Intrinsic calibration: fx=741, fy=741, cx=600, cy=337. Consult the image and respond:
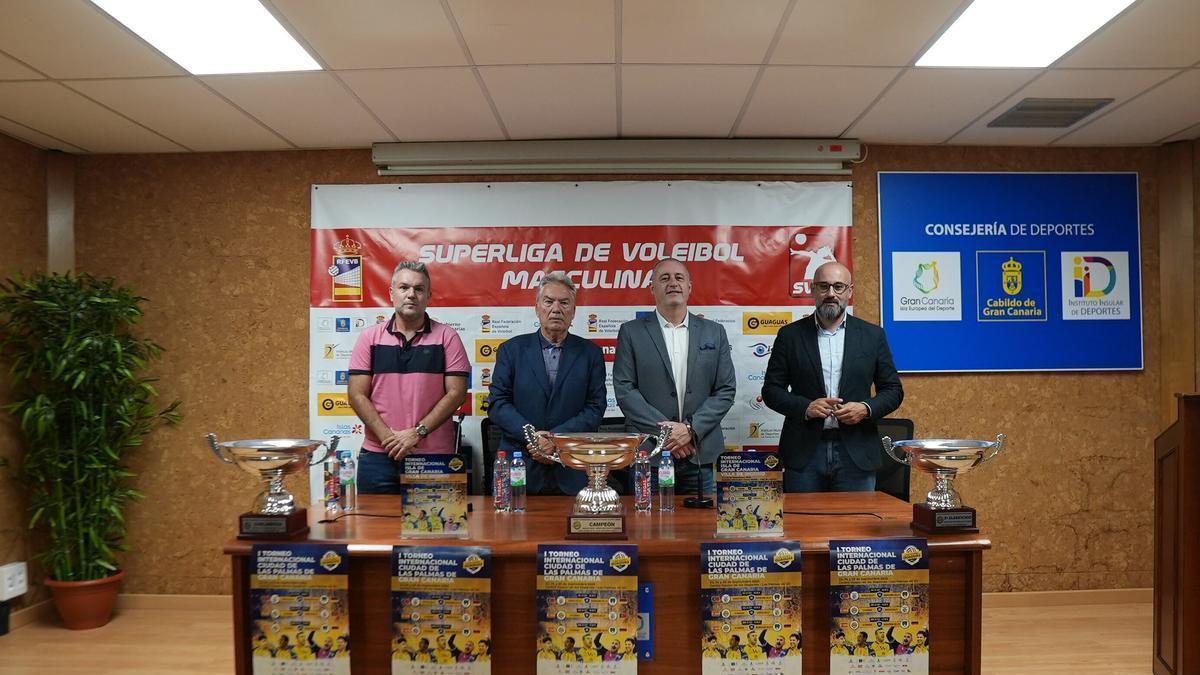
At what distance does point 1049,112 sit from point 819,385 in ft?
6.27

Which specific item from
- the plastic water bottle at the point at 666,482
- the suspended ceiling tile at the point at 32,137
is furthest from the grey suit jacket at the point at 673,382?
the suspended ceiling tile at the point at 32,137

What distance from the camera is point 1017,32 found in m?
2.82

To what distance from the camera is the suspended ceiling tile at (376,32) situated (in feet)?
8.39

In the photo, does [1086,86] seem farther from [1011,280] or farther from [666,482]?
[666,482]

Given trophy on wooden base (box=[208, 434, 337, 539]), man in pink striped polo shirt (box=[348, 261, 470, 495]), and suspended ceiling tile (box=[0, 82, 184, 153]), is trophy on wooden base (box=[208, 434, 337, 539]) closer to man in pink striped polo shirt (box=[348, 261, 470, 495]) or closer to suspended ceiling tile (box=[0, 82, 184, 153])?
man in pink striped polo shirt (box=[348, 261, 470, 495])

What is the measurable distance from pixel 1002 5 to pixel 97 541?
4851 mm

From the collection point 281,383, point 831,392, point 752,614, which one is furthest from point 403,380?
point 752,614

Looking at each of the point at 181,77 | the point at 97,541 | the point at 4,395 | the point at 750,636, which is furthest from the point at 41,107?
the point at 750,636

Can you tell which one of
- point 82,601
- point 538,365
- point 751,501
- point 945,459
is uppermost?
point 538,365

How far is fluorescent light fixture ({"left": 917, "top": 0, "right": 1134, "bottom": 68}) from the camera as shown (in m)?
2.61

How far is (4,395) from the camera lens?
3.92m

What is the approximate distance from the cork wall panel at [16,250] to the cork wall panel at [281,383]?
9.3 inches

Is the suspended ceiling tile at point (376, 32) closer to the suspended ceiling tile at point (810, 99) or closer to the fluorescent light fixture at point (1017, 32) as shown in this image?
the suspended ceiling tile at point (810, 99)

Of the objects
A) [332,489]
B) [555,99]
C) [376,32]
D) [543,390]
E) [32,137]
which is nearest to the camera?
[332,489]
